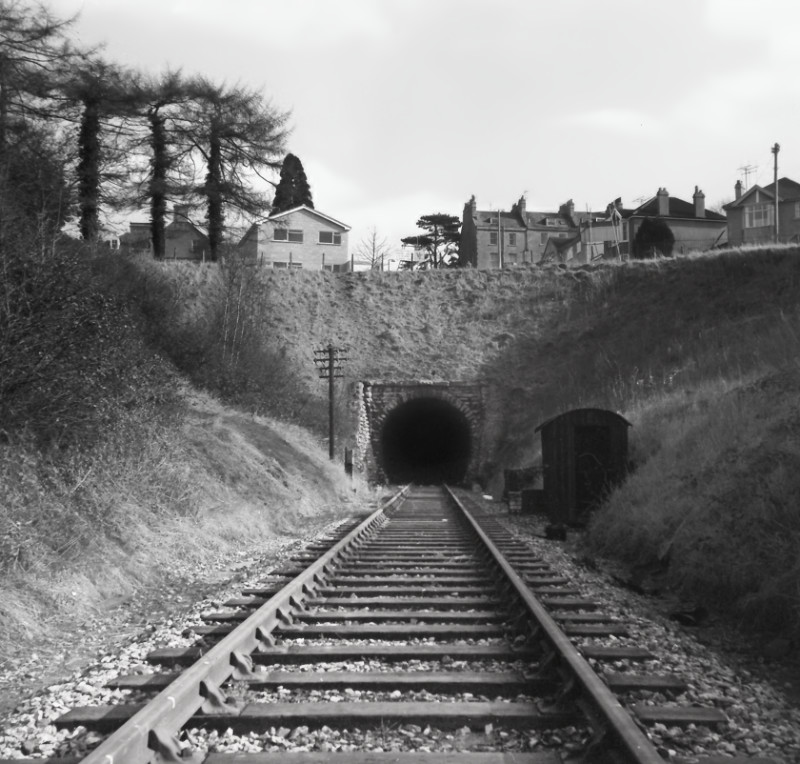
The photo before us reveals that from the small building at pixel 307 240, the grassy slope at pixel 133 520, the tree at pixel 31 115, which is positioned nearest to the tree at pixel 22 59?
the tree at pixel 31 115

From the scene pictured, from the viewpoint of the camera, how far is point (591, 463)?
13.1 metres

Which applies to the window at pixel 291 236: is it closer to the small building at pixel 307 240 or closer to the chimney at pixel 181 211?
the small building at pixel 307 240

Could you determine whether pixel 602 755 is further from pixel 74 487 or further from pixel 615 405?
pixel 615 405

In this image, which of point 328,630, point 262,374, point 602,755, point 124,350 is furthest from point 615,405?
point 602,755

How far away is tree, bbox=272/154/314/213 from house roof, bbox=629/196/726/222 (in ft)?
94.0

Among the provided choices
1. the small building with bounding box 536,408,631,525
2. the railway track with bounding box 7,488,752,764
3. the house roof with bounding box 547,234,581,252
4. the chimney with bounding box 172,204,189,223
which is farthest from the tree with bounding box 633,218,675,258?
the railway track with bounding box 7,488,752,764

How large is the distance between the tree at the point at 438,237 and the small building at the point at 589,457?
71224mm

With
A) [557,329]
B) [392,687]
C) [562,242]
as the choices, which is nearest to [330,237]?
[562,242]

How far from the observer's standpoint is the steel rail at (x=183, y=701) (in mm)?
3080

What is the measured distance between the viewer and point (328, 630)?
5402mm

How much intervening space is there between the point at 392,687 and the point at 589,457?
946 centimetres

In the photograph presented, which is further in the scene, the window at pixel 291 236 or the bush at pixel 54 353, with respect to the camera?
the window at pixel 291 236

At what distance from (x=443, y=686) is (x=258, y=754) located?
1.19m

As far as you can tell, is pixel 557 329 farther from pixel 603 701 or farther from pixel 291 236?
pixel 603 701
